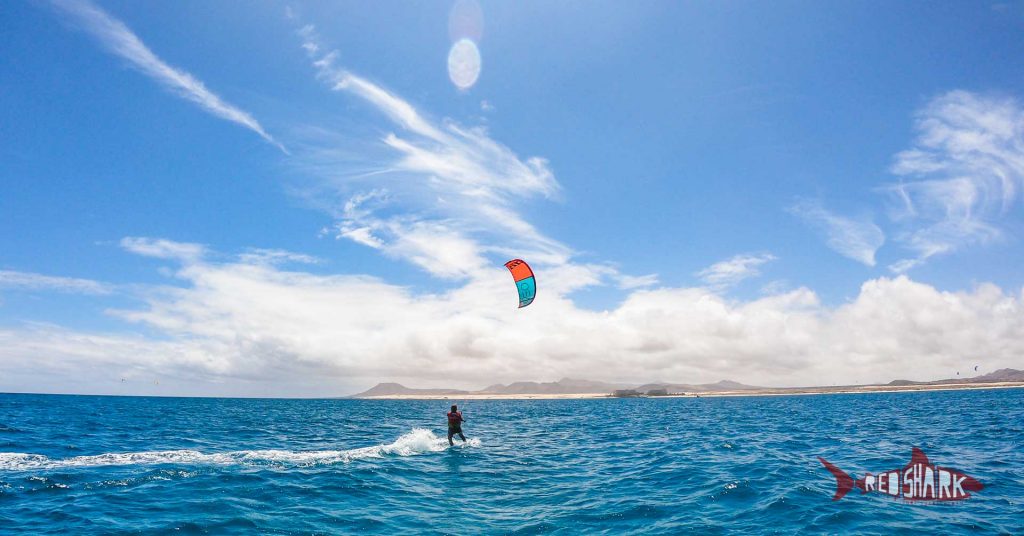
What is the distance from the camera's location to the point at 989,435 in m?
28.4

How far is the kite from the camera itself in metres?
24.4

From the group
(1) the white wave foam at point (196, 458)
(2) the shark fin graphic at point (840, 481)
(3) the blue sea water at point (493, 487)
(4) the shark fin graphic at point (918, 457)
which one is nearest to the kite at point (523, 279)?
(3) the blue sea water at point (493, 487)

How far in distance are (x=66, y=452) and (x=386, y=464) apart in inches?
656

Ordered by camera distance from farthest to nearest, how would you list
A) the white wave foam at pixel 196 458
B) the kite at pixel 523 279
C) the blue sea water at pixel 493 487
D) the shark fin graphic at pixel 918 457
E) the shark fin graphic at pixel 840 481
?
1. the kite at pixel 523 279
2. the white wave foam at pixel 196 458
3. the shark fin graphic at pixel 918 457
4. the shark fin graphic at pixel 840 481
5. the blue sea water at pixel 493 487

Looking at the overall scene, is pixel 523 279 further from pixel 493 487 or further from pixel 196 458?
pixel 196 458

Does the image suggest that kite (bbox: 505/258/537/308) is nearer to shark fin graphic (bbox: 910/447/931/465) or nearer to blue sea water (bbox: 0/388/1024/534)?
blue sea water (bbox: 0/388/1024/534)

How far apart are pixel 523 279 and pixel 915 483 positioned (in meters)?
16.9

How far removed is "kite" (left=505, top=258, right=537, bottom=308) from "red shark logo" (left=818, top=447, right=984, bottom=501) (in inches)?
547

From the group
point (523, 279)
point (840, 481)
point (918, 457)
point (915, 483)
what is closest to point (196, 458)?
point (523, 279)

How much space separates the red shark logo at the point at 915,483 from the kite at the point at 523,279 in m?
13.9

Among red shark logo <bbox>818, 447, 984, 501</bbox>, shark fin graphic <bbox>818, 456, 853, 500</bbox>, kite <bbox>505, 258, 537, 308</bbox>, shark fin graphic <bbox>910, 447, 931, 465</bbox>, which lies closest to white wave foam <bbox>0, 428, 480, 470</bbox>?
kite <bbox>505, 258, 537, 308</bbox>

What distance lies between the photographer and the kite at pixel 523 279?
2438 centimetres

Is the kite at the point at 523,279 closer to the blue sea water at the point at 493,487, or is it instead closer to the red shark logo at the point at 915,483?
the blue sea water at the point at 493,487

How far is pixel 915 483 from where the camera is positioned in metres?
17.6
